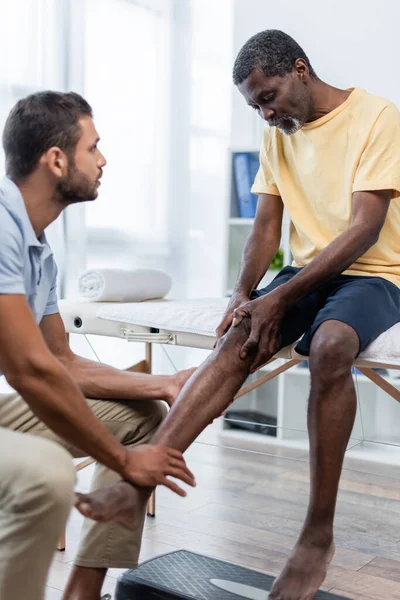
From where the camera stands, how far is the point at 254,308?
175 centimetres

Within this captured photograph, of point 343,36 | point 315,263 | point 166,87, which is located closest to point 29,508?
point 315,263

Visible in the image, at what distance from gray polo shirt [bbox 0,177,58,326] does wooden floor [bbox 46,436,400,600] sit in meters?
0.75

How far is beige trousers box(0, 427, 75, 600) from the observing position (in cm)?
108

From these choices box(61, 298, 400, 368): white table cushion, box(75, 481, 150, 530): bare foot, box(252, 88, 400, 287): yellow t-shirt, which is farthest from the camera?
box(252, 88, 400, 287): yellow t-shirt

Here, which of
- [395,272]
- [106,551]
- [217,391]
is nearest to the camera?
[106,551]

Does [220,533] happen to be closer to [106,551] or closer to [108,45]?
[106,551]

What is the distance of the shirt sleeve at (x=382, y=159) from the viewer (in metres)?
1.78

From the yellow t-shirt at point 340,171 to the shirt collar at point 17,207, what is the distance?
0.84 meters

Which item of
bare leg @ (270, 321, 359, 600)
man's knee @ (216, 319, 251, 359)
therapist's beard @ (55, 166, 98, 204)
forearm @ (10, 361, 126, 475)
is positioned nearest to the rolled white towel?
man's knee @ (216, 319, 251, 359)

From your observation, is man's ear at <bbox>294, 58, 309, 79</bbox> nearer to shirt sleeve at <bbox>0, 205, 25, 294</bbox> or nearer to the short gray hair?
the short gray hair

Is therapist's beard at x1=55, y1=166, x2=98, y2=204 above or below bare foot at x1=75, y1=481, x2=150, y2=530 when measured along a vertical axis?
above

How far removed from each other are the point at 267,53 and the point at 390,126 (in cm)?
34

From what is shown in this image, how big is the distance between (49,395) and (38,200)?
35cm

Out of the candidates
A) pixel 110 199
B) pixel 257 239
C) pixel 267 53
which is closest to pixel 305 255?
pixel 257 239
